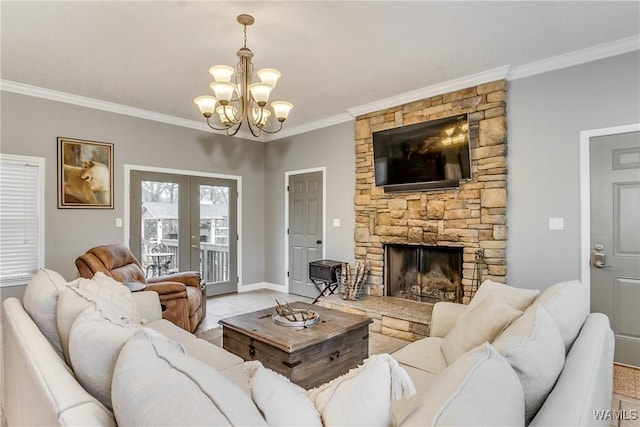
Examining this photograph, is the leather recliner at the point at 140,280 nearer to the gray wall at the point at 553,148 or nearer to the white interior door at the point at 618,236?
the gray wall at the point at 553,148

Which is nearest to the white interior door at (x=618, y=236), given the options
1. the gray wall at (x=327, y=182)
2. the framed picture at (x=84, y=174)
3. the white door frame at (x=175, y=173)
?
the gray wall at (x=327, y=182)

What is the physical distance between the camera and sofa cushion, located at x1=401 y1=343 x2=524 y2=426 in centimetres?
74

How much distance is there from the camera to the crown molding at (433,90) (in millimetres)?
3604

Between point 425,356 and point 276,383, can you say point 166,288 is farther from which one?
point 276,383

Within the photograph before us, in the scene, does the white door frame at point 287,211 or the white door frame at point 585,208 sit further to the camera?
the white door frame at point 287,211

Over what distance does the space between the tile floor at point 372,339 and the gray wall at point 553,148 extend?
92 centimetres

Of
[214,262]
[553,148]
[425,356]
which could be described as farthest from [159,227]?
[553,148]

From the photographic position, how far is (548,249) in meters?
3.41

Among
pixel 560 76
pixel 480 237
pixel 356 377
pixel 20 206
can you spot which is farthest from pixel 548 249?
pixel 20 206

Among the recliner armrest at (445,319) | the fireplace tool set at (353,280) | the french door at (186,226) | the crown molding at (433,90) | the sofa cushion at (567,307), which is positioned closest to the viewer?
the sofa cushion at (567,307)

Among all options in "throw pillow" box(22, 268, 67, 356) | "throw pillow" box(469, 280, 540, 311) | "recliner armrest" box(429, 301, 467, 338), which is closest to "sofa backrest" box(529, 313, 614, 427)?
"throw pillow" box(469, 280, 540, 311)

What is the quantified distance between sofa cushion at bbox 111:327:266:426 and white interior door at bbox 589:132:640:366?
3.55m

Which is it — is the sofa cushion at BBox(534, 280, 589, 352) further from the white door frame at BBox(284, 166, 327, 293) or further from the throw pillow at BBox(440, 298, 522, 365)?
the white door frame at BBox(284, 166, 327, 293)

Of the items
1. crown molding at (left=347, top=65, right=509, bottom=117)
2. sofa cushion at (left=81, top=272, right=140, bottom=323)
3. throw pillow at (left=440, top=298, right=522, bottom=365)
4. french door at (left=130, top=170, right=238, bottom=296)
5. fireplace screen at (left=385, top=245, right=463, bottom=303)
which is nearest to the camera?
throw pillow at (left=440, top=298, right=522, bottom=365)
